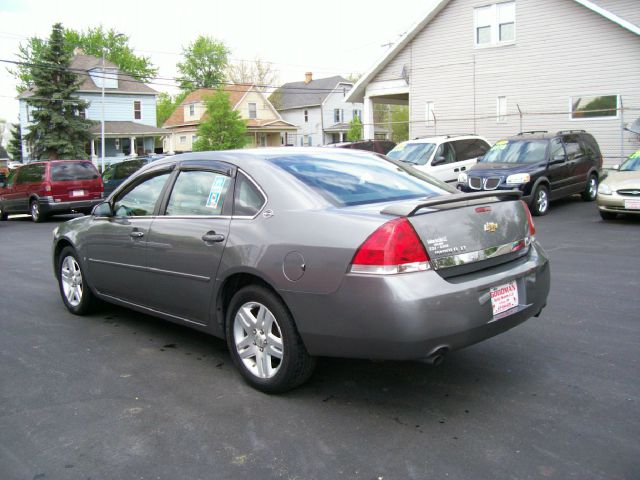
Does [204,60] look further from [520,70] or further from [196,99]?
[520,70]

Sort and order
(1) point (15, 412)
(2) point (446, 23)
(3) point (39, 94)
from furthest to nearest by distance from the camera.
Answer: (3) point (39, 94) < (2) point (446, 23) < (1) point (15, 412)

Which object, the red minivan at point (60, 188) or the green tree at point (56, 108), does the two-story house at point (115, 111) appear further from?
the red minivan at point (60, 188)

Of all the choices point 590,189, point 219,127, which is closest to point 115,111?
point 219,127

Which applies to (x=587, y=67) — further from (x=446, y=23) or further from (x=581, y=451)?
(x=581, y=451)

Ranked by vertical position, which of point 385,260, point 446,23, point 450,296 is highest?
point 446,23

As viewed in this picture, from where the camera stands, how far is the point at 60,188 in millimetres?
17438

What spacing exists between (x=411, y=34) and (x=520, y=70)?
A: 4817 millimetres

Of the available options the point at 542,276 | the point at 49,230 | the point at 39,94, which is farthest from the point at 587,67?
the point at 39,94

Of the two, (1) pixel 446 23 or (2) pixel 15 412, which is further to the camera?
(1) pixel 446 23

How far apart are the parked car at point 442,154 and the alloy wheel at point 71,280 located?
1044 cm

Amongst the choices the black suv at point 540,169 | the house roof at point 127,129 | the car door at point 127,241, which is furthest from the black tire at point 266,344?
the house roof at point 127,129

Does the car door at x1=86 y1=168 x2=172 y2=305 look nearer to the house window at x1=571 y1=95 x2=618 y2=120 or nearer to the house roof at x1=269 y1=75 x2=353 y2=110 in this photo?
the house window at x1=571 y1=95 x2=618 y2=120

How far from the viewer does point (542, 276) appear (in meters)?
4.17

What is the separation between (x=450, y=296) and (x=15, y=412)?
277cm
